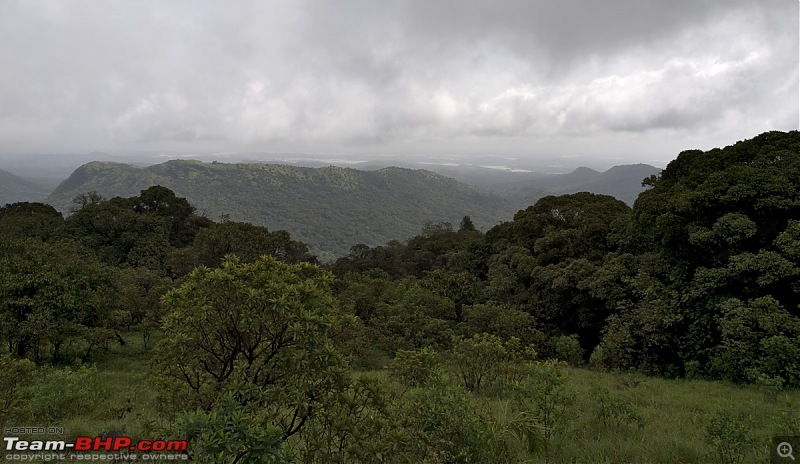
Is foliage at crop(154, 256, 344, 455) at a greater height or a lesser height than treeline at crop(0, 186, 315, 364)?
greater

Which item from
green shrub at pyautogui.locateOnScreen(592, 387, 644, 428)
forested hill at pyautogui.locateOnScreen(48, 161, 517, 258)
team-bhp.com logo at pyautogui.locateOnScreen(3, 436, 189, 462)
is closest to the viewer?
team-bhp.com logo at pyautogui.locateOnScreen(3, 436, 189, 462)

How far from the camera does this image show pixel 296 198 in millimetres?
160500

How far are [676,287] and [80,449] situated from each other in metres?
15.6

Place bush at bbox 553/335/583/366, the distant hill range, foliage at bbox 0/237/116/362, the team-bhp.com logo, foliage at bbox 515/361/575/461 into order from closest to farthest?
1. the team-bhp.com logo
2. foliage at bbox 515/361/575/461
3. foliage at bbox 0/237/116/362
4. bush at bbox 553/335/583/366
5. the distant hill range

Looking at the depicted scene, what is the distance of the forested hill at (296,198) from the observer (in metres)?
133

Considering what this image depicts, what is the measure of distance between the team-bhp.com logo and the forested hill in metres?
108

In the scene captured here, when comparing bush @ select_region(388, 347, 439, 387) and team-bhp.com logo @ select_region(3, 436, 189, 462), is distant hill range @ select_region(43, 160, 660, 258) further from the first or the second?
team-bhp.com logo @ select_region(3, 436, 189, 462)

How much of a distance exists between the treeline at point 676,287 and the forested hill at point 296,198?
97.5m

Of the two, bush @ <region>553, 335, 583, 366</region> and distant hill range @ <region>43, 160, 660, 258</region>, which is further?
distant hill range @ <region>43, 160, 660, 258</region>

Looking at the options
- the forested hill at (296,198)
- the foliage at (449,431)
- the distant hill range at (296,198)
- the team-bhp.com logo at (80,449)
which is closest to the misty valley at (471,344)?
the foliage at (449,431)

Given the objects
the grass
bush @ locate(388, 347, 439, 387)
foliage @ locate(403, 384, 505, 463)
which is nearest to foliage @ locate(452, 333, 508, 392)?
the grass

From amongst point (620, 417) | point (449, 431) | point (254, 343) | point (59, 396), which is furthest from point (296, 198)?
point (449, 431)

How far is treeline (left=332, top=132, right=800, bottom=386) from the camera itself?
33.9 ft

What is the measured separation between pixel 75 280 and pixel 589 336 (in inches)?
804
